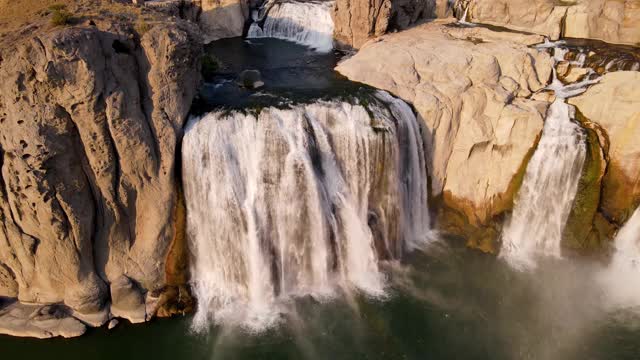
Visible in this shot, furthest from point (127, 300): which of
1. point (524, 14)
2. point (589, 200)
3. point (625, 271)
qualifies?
point (524, 14)

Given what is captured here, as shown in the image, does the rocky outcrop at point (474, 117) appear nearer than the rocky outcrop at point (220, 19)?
Yes

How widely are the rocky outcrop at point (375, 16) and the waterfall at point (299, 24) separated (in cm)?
101

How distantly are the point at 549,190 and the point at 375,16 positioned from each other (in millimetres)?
10645

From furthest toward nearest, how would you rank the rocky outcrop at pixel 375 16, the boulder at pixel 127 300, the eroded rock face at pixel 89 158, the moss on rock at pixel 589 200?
the rocky outcrop at pixel 375 16 → the moss on rock at pixel 589 200 → the boulder at pixel 127 300 → the eroded rock face at pixel 89 158

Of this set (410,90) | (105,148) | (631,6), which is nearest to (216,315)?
(105,148)

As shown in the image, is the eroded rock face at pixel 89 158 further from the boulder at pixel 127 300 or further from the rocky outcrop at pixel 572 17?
the rocky outcrop at pixel 572 17

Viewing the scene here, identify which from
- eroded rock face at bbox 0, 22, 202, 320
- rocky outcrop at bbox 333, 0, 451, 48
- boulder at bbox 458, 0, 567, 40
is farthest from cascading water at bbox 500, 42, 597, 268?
eroded rock face at bbox 0, 22, 202, 320

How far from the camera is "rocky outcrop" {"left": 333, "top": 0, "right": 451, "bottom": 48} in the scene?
20656 mm

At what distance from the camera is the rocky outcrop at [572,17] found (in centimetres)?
1800

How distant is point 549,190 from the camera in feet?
50.6

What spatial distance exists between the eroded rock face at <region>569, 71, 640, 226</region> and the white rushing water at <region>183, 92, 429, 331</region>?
642 cm

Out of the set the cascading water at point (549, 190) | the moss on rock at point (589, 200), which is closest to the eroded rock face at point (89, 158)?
the cascading water at point (549, 190)

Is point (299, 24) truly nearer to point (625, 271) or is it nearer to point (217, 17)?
point (217, 17)

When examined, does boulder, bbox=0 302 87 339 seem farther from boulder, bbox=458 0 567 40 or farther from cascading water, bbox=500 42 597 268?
boulder, bbox=458 0 567 40
